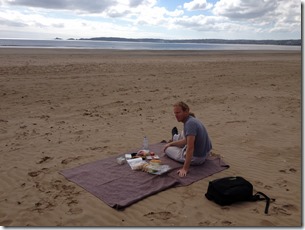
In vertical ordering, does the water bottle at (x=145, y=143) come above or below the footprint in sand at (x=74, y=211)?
above

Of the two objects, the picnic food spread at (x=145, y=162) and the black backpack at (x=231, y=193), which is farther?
the picnic food spread at (x=145, y=162)

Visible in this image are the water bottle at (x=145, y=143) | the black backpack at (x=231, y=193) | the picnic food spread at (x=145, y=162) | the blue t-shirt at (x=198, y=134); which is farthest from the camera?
the water bottle at (x=145, y=143)

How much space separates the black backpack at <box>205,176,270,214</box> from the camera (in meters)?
4.48

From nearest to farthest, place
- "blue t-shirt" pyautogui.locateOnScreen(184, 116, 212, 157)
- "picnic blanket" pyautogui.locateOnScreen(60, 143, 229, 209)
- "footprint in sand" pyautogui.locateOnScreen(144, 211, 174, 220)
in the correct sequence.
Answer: "footprint in sand" pyautogui.locateOnScreen(144, 211, 174, 220) < "picnic blanket" pyautogui.locateOnScreen(60, 143, 229, 209) < "blue t-shirt" pyautogui.locateOnScreen(184, 116, 212, 157)

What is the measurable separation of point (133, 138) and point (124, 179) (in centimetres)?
232

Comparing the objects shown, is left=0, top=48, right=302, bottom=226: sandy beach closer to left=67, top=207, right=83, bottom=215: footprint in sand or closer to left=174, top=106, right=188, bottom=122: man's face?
left=67, top=207, right=83, bottom=215: footprint in sand

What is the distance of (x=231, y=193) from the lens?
448 centimetres

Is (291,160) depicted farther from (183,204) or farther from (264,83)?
(264,83)

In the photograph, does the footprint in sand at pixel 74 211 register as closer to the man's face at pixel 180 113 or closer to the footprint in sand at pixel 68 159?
the footprint in sand at pixel 68 159

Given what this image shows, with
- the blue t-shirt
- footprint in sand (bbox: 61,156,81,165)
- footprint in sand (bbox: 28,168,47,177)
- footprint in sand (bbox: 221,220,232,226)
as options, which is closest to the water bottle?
the blue t-shirt

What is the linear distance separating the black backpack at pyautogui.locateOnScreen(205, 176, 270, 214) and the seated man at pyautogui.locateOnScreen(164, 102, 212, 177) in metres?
0.78

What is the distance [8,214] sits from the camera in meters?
4.31

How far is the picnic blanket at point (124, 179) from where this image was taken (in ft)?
15.5

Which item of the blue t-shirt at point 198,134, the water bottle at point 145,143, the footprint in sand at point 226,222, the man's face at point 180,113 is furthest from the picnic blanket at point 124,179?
the footprint in sand at point 226,222
